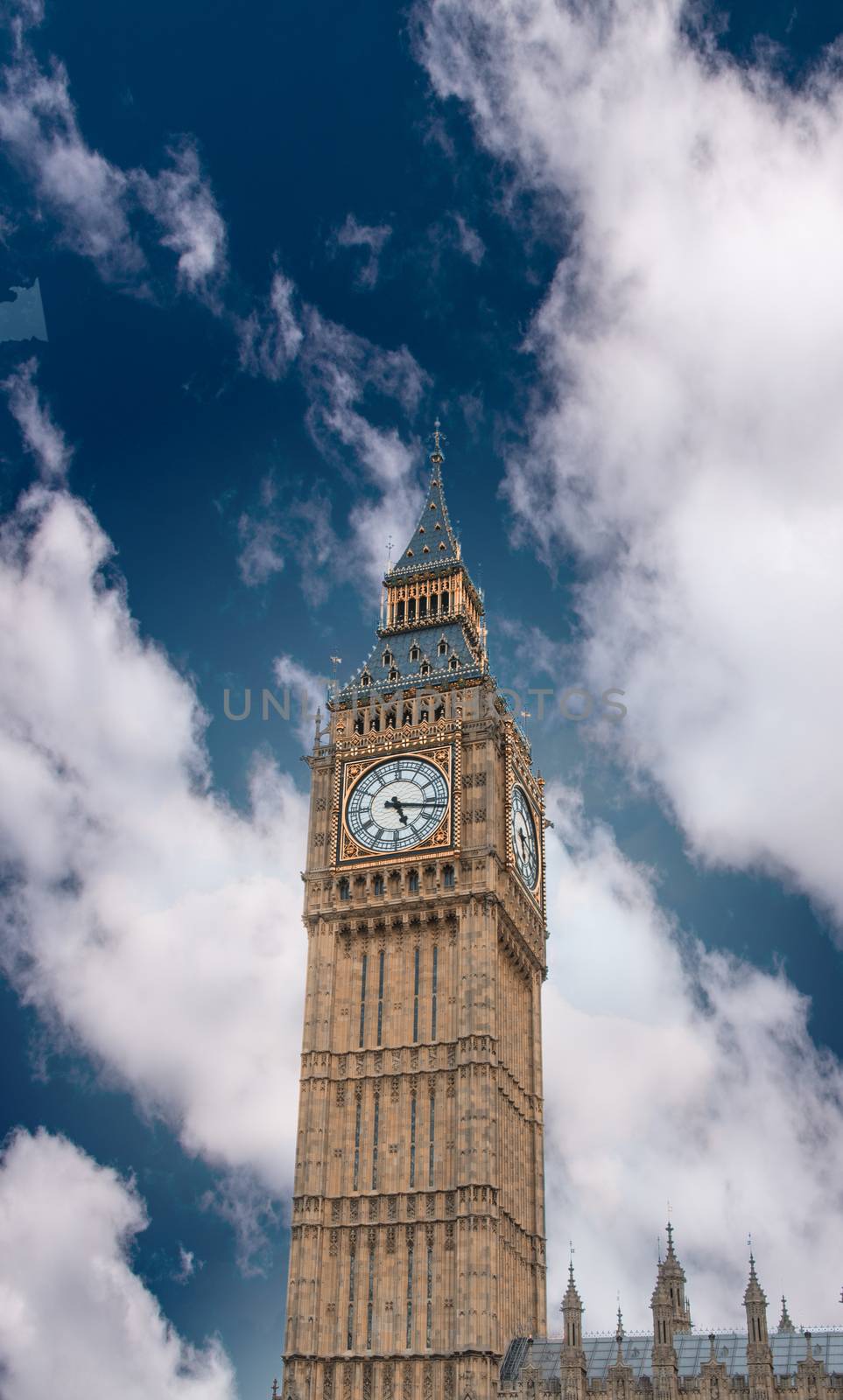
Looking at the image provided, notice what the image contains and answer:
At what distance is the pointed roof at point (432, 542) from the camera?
109m

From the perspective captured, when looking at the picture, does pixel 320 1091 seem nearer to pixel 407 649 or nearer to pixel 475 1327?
pixel 475 1327

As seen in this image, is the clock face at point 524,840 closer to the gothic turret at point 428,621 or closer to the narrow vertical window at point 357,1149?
the gothic turret at point 428,621

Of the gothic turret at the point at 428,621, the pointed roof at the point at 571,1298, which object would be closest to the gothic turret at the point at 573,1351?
the pointed roof at the point at 571,1298

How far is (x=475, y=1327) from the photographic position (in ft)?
253

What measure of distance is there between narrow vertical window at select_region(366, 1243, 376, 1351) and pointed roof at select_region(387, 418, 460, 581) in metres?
46.7

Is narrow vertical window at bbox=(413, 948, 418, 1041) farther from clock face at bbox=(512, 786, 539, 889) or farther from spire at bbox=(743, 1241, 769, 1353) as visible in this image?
spire at bbox=(743, 1241, 769, 1353)

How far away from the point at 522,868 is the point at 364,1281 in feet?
88.4

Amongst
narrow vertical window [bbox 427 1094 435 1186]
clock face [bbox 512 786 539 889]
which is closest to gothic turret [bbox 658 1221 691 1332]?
narrow vertical window [bbox 427 1094 435 1186]

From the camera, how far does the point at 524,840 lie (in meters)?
97.9

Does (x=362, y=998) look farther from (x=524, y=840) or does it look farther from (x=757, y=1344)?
(x=757, y=1344)

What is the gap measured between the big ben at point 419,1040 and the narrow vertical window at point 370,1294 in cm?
10

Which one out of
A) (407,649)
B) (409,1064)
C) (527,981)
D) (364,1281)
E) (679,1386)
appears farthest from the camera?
(407,649)

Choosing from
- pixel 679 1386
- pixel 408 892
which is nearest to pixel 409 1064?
pixel 408 892

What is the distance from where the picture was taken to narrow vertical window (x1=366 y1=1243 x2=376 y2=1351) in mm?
79500
